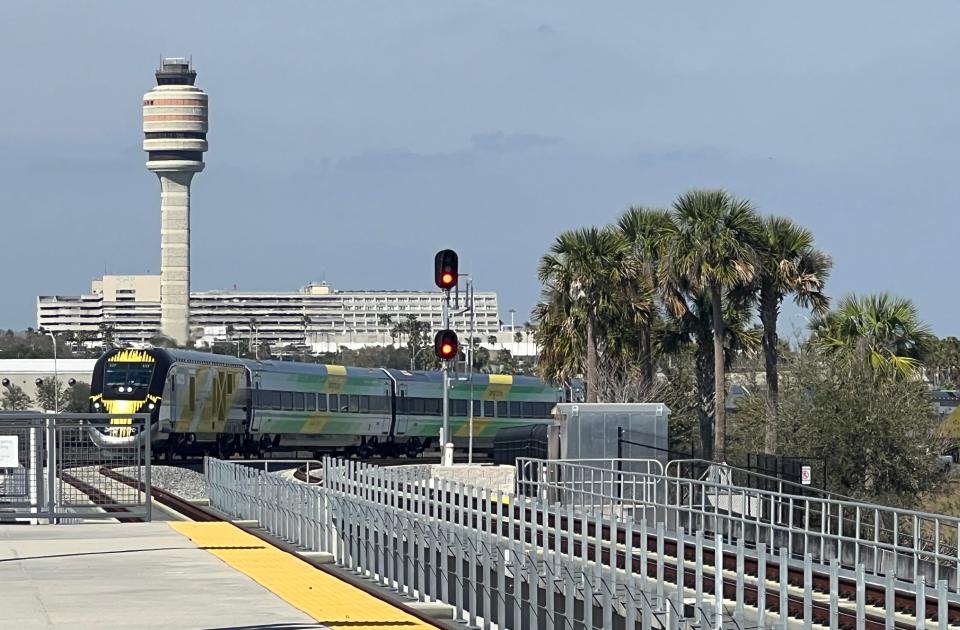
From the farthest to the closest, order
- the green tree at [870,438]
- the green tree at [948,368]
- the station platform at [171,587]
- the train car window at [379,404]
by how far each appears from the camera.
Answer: the green tree at [948,368] → the train car window at [379,404] → the green tree at [870,438] → the station platform at [171,587]

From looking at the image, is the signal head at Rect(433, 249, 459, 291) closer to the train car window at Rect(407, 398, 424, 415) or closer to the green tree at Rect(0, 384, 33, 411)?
the train car window at Rect(407, 398, 424, 415)

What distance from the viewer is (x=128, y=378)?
5256 centimetres

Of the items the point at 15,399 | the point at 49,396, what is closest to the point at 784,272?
the point at 49,396

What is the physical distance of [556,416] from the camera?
36844 mm

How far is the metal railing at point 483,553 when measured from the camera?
42.9 feet

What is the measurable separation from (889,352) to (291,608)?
36824 millimetres

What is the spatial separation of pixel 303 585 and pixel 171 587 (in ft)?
4.24

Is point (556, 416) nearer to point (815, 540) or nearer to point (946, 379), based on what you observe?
point (815, 540)

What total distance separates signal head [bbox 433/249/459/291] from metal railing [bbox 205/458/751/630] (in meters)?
4.60

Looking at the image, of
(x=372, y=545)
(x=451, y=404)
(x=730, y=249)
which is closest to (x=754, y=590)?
(x=372, y=545)

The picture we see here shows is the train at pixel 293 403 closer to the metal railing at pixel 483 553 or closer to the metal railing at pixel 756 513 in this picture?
the metal railing at pixel 756 513

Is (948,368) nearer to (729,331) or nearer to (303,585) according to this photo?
(729,331)

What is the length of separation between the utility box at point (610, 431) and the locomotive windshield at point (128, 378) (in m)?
18.6

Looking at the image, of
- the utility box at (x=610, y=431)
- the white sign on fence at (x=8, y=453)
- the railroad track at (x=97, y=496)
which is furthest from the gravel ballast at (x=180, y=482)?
the white sign on fence at (x=8, y=453)
